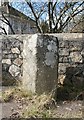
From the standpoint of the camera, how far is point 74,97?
20.0 feet

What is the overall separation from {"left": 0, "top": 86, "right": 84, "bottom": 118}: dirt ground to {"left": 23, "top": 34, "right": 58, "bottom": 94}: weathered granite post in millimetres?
290

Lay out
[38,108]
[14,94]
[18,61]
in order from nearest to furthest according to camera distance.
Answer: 1. [38,108]
2. [14,94]
3. [18,61]

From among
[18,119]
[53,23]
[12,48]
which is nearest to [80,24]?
[53,23]

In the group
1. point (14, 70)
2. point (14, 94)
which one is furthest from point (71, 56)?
point (14, 94)

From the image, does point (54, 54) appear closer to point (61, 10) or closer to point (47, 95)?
point (47, 95)

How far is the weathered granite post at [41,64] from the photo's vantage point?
19.3 feet

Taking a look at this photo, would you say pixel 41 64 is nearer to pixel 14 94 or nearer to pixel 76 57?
pixel 14 94

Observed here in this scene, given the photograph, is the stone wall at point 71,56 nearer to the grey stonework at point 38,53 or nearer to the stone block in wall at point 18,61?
the grey stonework at point 38,53

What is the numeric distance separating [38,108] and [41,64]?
1047 millimetres

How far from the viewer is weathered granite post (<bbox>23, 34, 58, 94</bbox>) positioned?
5.89 meters

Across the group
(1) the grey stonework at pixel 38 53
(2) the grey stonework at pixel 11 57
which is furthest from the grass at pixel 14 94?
(2) the grey stonework at pixel 11 57

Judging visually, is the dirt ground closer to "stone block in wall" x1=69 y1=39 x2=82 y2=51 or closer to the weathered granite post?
the weathered granite post

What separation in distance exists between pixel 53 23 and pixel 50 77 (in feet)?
19.5

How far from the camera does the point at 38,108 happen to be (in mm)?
5199
